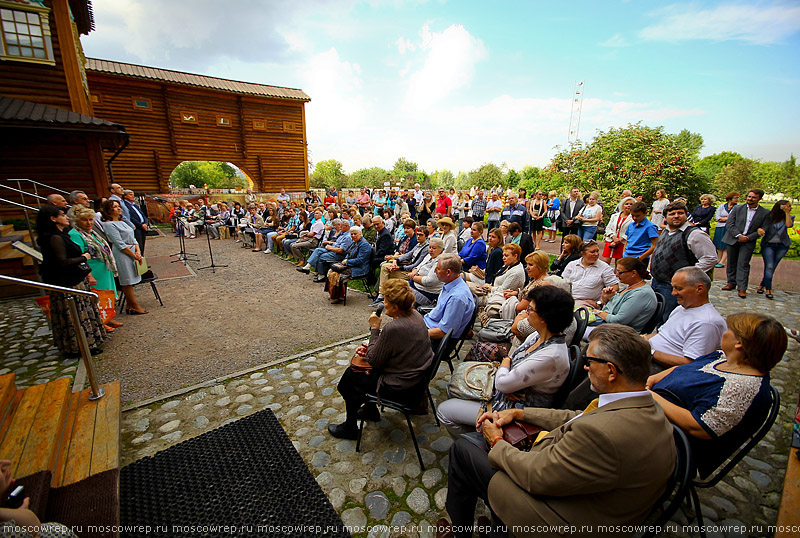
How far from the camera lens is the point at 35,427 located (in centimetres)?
261

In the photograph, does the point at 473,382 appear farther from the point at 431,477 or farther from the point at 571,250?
the point at 571,250

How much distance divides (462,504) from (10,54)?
1510 cm

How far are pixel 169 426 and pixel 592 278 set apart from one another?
487 centimetres

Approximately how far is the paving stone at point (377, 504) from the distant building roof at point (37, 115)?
11.4 metres

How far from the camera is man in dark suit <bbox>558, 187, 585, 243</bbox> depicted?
9.19 metres

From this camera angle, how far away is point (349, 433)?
2918mm

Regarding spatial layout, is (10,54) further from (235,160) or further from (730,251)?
(730,251)

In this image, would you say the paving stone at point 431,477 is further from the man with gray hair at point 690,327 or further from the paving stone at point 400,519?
the man with gray hair at point 690,327

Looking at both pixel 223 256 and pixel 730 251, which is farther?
pixel 223 256

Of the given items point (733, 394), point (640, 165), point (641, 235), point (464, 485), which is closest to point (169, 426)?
point (464, 485)

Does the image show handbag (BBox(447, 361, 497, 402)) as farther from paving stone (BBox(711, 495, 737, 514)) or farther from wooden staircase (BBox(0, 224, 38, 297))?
wooden staircase (BBox(0, 224, 38, 297))

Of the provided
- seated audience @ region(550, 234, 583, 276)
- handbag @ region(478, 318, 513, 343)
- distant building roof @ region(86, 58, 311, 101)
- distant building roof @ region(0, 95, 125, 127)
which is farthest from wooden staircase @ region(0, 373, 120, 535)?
distant building roof @ region(86, 58, 311, 101)

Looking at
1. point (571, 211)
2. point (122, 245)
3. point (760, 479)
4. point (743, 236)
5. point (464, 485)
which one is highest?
point (571, 211)

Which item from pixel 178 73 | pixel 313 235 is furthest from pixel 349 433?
pixel 178 73
